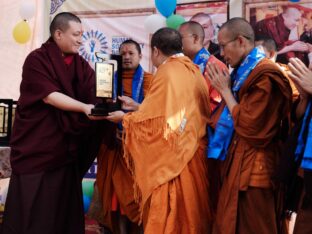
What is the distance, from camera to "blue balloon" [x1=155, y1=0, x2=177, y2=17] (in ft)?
14.7

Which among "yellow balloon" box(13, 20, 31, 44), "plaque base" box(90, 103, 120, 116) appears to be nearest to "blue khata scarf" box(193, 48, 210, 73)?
"plaque base" box(90, 103, 120, 116)

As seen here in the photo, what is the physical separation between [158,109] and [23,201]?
3.60 ft

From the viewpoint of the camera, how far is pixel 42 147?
303 centimetres

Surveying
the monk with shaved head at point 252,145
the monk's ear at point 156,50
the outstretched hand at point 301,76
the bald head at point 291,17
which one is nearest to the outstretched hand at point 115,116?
the monk's ear at point 156,50

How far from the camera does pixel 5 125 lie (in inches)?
147

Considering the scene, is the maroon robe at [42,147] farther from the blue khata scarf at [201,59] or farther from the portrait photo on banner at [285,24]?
the portrait photo on banner at [285,24]

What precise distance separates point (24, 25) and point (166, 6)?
173cm

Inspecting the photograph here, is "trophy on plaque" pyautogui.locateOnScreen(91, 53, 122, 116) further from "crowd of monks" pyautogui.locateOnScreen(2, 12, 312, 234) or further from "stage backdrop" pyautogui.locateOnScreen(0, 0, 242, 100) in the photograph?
"stage backdrop" pyautogui.locateOnScreen(0, 0, 242, 100)

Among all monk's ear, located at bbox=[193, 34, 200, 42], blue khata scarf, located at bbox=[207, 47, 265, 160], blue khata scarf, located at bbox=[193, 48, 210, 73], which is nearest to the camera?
blue khata scarf, located at bbox=[207, 47, 265, 160]

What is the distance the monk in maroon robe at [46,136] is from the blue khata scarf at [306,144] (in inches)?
53.5

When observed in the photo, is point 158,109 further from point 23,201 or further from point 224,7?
point 224,7

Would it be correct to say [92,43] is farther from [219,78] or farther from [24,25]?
Answer: [219,78]

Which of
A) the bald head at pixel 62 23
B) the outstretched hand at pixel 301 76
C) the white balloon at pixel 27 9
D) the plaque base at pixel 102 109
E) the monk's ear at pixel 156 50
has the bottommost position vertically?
the plaque base at pixel 102 109

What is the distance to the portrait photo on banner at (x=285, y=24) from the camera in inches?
169
